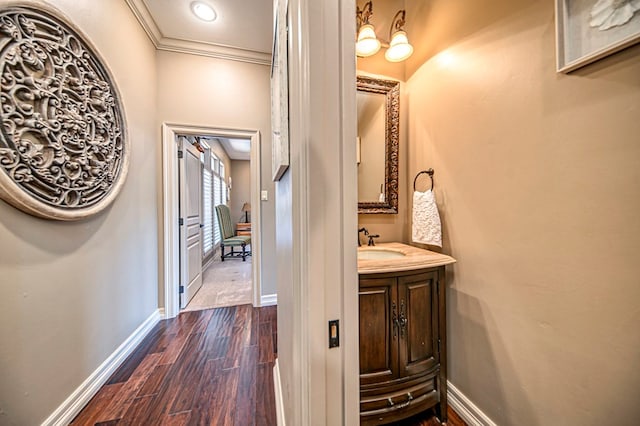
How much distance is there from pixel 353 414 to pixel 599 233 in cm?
99

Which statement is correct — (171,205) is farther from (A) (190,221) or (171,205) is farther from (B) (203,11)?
(B) (203,11)

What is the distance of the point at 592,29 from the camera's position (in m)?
0.74

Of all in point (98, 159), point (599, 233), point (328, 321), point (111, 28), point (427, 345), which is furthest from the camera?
point (111, 28)

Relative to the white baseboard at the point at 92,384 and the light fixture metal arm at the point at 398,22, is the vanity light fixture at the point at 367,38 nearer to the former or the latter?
the light fixture metal arm at the point at 398,22

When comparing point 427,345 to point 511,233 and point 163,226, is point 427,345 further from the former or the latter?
point 163,226

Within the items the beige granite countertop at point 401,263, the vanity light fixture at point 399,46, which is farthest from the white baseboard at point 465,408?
the vanity light fixture at point 399,46

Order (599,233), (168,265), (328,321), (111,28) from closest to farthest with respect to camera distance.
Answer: (328,321)
(599,233)
(111,28)
(168,265)

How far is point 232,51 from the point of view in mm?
2387

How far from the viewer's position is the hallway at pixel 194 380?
1225 millimetres

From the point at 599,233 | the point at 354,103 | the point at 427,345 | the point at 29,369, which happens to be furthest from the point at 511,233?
the point at 29,369

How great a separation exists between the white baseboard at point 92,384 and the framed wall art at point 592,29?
8.97 feet

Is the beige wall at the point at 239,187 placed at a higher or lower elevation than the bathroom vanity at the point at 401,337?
higher

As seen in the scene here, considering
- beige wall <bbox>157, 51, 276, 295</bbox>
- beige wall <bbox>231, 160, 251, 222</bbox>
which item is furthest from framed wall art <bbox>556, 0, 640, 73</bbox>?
beige wall <bbox>231, 160, 251, 222</bbox>

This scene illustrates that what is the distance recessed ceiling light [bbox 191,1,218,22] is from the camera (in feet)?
6.18
